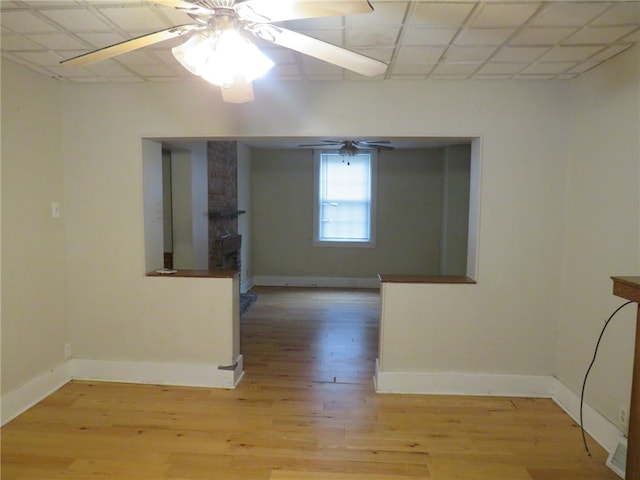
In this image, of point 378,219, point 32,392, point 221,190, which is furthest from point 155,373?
point 378,219

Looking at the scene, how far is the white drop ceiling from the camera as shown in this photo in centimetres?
179

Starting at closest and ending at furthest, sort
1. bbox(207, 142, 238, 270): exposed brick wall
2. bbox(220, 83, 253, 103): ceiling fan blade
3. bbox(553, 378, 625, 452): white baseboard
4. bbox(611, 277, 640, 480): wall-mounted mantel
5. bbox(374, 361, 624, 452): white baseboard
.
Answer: bbox(611, 277, 640, 480): wall-mounted mantel, bbox(220, 83, 253, 103): ceiling fan blade, bbox(553, 378, 625, 452): white baseboard, bbox(374, 361, 624, 452): white baseboard, bbox(207, 142, 238, 270): exposed brick wall

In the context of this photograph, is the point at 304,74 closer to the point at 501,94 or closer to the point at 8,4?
the point at 501,94

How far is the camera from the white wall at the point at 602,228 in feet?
7.14

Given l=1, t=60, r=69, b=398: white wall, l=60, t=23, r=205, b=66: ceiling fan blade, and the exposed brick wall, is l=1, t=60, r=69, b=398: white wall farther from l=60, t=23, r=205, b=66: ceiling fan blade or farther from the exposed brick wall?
the exposed brick wall

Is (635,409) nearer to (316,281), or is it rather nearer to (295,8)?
(295,8)

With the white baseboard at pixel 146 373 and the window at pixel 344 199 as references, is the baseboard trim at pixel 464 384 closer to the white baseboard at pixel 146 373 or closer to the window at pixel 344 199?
the white baseboard at pixel 146 373

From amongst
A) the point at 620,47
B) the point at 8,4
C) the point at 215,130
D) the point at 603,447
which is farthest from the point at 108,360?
the point at 620,47

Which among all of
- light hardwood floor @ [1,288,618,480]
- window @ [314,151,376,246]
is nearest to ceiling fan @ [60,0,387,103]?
light hardwood floor @ [1,288,618,480]

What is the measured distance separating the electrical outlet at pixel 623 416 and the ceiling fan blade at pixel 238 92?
2.69 metres

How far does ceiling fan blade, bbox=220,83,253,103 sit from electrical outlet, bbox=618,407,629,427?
269 centimetres

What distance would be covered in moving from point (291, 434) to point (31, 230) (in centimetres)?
226

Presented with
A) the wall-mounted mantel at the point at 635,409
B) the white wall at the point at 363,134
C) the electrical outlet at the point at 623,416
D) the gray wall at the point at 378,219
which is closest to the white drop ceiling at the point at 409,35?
the white wall at the point at 363,134

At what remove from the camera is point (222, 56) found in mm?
1482
